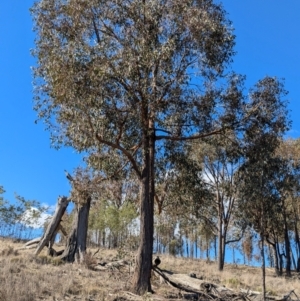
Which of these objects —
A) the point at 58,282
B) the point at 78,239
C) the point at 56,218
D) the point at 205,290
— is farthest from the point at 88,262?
the point at 205,290

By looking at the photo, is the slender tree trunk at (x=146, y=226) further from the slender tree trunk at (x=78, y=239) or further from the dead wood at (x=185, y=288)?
the slender tree trunk at (x=78, y=239)

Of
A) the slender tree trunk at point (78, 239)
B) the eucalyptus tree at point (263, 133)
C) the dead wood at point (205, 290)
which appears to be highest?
the eucalyptus tree at point (263, 133)

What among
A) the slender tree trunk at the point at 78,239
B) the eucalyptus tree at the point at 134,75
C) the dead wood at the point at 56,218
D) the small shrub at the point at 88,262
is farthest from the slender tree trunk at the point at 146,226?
the dead wood at the point at 56,218

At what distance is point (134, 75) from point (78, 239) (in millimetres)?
9366

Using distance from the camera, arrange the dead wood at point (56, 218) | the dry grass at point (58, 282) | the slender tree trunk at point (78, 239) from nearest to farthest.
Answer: the dry grass at point (58, 282), the slender tree trunk at point (78, 239), the dead wood at point (56, 218)

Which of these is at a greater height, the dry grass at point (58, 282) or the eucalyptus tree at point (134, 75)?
the eucalyptus tree at point (134, 75)

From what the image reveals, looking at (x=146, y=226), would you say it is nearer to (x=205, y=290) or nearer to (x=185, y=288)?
(x=185, y=288)

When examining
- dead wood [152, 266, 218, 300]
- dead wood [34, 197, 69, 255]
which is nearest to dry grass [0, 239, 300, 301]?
dead wood [152, 266, 218, 300]

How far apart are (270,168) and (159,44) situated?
6.21 m

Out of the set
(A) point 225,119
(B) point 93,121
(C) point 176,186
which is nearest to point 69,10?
(B) point 93,121

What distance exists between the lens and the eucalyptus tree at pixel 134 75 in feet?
40.9

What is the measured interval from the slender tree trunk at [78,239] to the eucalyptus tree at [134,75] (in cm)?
529

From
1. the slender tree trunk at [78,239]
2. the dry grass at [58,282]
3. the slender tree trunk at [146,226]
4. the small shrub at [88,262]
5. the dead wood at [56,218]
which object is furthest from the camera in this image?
the dead wood at [56,218]

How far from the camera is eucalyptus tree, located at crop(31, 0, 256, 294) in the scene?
40.9ft
